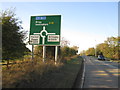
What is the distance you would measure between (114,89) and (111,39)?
138 ft

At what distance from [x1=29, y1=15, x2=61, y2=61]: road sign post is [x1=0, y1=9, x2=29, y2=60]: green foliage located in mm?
1715

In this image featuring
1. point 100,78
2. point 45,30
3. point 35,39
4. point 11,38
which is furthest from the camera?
point 45,30

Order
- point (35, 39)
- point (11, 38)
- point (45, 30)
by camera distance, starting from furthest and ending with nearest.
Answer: point (45, 30) → point (35, 39) → point (11, 38)

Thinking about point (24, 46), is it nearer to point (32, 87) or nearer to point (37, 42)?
point (37, 42)

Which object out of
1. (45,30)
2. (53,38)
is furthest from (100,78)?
(45,30)

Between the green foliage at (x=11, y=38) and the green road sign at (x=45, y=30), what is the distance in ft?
5.59

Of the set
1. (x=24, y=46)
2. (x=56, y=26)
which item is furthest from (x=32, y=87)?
(x=56, y=26)

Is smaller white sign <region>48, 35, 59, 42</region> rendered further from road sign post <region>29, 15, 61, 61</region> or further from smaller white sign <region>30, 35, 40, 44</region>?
smaller white sign <region>30, 35, 40, 44</region>

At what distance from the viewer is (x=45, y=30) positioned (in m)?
10.8

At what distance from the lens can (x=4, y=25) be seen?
799cm

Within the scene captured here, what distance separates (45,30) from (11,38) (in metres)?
3.42

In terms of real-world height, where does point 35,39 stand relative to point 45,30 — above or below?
below

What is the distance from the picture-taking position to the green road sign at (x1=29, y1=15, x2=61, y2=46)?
10758 millimetres

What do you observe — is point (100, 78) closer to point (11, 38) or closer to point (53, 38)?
point (53, 38)
